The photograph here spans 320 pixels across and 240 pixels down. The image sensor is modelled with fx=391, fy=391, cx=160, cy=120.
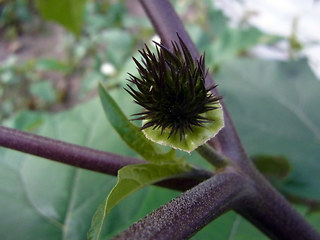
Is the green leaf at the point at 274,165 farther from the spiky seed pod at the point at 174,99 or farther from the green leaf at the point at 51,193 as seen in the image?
the spiky seed pod at the point at 174,99

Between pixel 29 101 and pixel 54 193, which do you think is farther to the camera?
pixel 29 101

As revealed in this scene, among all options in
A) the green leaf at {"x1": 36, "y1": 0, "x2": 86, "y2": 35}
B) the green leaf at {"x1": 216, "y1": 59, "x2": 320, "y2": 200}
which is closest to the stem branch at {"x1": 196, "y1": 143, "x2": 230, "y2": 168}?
the green leaf at {"x1": 216, "y1": 59, "x2": 320, "y2": 200}

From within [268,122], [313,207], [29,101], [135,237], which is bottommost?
[29,101]

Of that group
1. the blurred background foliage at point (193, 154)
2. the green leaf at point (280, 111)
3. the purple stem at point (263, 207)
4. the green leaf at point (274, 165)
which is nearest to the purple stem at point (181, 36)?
the purple stem at point (263, 207)

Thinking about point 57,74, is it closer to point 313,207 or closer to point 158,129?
point 313,207

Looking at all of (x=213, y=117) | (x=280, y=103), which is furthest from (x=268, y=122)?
(x=213, y=117)

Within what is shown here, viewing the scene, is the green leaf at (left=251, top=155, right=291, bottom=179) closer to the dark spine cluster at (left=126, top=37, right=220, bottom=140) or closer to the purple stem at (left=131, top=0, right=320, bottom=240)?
the purple stem at (left=131, top=0, right=320, bottom=240)

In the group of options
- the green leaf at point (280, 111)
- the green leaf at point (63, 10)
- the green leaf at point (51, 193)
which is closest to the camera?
the green leaf at point (51, 193)
